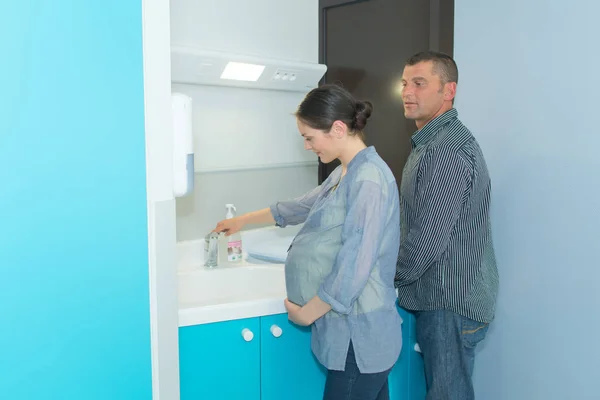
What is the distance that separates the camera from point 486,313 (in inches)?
67.0

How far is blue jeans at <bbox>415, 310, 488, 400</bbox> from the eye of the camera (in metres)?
1.72

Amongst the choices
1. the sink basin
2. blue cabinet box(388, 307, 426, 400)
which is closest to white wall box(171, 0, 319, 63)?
the sink basin

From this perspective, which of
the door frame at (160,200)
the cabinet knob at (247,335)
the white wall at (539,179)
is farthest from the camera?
the white wall at (539,179)

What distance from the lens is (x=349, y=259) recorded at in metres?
1.42

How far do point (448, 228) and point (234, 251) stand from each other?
2.87 ft

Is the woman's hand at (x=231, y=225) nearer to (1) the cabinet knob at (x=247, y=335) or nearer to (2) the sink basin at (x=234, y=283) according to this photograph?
(2) the sink basin at (x=234, y=283)

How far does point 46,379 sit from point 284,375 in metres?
→ 0.77

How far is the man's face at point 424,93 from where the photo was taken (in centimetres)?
185

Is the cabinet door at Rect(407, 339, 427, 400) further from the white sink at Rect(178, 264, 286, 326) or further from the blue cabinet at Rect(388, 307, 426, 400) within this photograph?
the white sink at Rect(178, 264, 286, 326)

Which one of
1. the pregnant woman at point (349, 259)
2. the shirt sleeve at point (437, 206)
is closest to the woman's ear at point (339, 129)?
the pregnant woman at point (349, 259)

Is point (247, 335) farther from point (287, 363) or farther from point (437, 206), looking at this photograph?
point (437, 206)

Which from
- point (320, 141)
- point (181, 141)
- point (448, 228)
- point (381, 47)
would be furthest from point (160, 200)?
point (381, 47)

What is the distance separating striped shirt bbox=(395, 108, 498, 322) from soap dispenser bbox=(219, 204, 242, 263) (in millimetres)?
673

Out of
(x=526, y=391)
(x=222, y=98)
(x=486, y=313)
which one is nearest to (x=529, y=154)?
(x=486, y=313)
